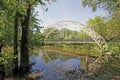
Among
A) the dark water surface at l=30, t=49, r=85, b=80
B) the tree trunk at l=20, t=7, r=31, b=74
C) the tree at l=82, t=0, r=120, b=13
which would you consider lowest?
the dark water surface at l=30, t=49, r=85, b=80

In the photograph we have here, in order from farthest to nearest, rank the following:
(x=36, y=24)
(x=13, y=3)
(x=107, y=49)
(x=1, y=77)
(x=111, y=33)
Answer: (x=107, y=49)
(x=111, y=33)
(x=36, y=24)
(x=1, y=77)
(x=13, y=3)

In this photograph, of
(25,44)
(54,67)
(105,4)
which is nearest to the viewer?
(25,44)

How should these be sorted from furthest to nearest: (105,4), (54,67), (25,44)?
(105,4) → (54,67) → (25,44)

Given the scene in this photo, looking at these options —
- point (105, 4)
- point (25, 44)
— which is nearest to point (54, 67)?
point (25, 44)

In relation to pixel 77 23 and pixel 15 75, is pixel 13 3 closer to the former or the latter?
pixel 15 75

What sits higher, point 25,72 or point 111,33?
point 111,33

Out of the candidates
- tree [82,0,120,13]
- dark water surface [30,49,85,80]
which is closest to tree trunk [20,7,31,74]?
dark water surface [30,49,85,80]

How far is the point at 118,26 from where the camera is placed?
39562 mm

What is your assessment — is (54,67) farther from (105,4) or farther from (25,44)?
(105,4)

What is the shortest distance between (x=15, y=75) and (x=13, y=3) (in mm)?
6261

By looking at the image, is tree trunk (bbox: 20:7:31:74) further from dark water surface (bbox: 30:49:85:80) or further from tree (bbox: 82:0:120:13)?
tree (bbox: 82:0:120:13)

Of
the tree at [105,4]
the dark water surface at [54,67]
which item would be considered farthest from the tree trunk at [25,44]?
the tree at [105,4]

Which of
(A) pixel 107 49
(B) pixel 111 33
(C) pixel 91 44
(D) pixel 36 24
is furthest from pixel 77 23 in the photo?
(D) pixel 36 24

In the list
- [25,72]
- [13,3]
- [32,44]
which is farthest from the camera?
[32,44]
